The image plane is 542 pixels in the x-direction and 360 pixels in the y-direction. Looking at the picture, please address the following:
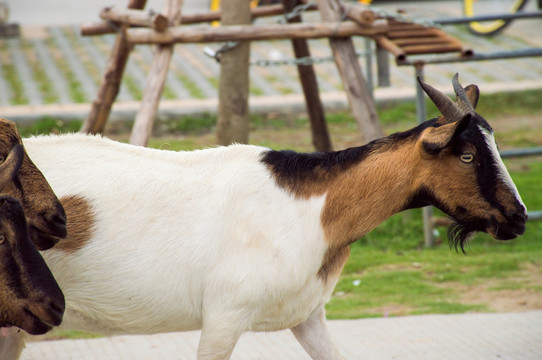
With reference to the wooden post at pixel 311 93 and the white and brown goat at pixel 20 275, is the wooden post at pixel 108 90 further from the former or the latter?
the white and brown goat at pixel 20 275

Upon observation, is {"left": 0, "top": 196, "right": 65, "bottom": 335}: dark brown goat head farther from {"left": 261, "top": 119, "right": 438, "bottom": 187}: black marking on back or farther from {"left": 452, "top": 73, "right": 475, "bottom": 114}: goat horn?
{"left": 452, "top": 73, "right": 475, "bottom": 114}: goat horn

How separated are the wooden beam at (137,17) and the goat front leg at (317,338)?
426 centimetres

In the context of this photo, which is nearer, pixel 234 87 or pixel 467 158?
pixel 467 158

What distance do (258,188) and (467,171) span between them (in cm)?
103

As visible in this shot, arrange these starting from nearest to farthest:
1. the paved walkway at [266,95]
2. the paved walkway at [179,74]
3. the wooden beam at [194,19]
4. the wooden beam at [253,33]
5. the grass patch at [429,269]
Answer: the paved walkway at [266,95] < the grass patch at [429,269] < the wooden beam at [253,33] < the wooden beam at [194,19] < the paved walkway at [179,74]

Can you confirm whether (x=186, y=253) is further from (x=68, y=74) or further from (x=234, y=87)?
(x=68, y=74)

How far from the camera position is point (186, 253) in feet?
14.2

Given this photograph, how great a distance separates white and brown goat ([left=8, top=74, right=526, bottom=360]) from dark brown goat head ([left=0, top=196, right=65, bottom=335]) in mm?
655

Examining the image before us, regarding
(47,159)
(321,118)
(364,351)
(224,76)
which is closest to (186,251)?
(47,159)

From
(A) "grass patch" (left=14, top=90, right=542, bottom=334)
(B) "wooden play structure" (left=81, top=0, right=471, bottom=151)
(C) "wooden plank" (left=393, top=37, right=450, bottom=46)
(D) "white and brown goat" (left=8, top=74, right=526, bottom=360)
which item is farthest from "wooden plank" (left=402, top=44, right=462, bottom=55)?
(D) "white and brown goat" (left=8, top=74, right=526, bottom=360)

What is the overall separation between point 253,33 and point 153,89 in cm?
108

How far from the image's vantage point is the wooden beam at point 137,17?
26.8 feet

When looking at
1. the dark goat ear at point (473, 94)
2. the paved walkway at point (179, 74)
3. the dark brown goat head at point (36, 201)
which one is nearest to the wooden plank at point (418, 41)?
the dark goat ear at point (473, 94)

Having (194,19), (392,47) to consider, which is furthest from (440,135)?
(194,19)
